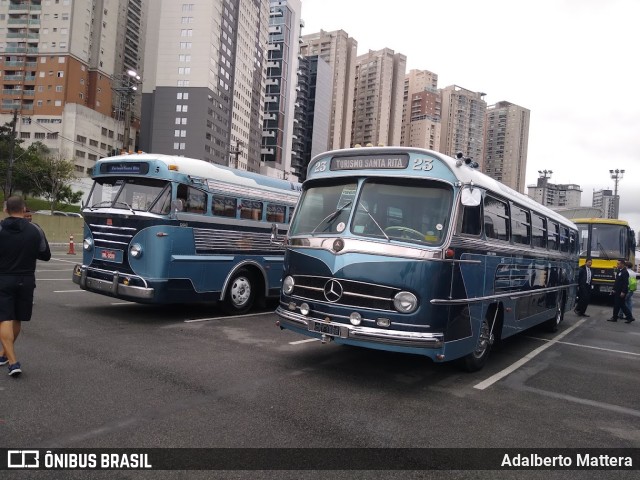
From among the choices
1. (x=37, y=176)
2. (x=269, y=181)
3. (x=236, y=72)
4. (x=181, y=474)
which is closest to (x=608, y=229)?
(x=269, y=181)

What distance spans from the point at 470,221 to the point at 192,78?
96.9m

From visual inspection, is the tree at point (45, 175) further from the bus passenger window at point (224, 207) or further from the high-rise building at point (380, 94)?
the high-rise building at point (380, 94)

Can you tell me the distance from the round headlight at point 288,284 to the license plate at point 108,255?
3.98m

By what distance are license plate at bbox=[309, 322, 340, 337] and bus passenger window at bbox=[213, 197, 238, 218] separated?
14.6 ft

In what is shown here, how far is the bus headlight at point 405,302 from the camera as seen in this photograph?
553 centimetres

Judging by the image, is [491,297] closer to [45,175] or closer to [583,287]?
[583,287]

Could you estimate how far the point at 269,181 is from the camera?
11.2 meters

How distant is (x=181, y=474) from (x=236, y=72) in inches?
4412

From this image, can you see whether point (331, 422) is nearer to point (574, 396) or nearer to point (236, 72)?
point (574, 396)

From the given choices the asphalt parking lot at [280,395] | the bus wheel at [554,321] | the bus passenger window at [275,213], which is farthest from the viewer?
the bus wheel at [554,321]

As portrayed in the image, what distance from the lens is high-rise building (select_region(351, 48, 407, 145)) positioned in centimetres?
14912

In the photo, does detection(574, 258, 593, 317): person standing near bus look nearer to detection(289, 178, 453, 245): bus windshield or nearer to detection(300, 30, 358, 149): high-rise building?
detection(289, 178, 453, 245): bus windshield

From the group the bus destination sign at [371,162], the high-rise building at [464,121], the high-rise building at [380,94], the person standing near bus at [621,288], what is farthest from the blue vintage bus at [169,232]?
the high-rise building at [380,94]

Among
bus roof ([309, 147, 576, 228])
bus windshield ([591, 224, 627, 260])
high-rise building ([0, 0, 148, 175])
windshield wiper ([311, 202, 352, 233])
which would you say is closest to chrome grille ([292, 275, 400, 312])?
windshield wiper ([311, 202, 352, 233])
